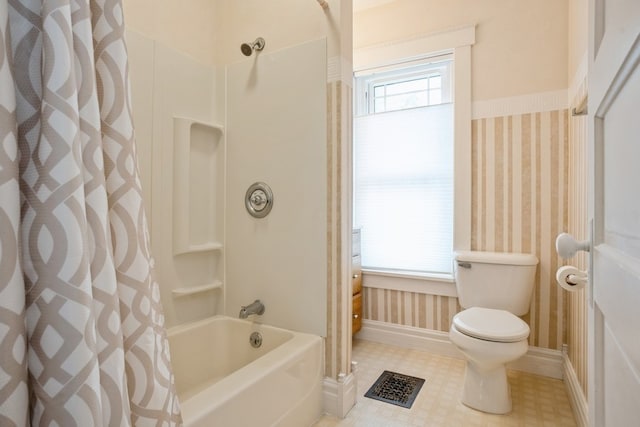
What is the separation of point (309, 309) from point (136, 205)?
133 cm

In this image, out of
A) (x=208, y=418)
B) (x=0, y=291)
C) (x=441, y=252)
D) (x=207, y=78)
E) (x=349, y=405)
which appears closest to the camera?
(x=0, y=291)

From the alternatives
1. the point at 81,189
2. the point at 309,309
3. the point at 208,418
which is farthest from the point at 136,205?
the point at 309,309

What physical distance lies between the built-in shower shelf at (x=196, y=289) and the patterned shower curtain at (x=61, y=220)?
1.34 metres

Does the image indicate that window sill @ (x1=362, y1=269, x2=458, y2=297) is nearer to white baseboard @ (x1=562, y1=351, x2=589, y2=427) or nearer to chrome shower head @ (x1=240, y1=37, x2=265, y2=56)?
white baseboard @ (x1=562, y1=351, x2=589, y2=427)

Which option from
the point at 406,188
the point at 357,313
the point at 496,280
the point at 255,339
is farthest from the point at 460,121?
the point at 255,339

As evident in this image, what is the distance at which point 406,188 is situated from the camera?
2.63 m

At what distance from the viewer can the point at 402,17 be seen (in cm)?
257

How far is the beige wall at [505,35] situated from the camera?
2.12m

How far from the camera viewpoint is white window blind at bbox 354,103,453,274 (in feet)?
8.19

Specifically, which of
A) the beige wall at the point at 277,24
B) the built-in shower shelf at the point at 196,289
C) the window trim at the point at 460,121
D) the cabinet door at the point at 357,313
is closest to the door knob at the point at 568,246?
the beige wall at the point at 277,24

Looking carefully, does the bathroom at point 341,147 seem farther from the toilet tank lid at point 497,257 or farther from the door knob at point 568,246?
the door knob at point 568,246

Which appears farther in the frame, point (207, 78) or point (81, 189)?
point (207, 78)

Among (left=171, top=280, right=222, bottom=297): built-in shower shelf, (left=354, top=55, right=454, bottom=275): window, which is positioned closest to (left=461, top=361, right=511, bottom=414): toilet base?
→ (left=354, top=55, right=454, bottom=275): window

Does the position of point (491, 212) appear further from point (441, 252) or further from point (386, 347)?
point (386, 347)
